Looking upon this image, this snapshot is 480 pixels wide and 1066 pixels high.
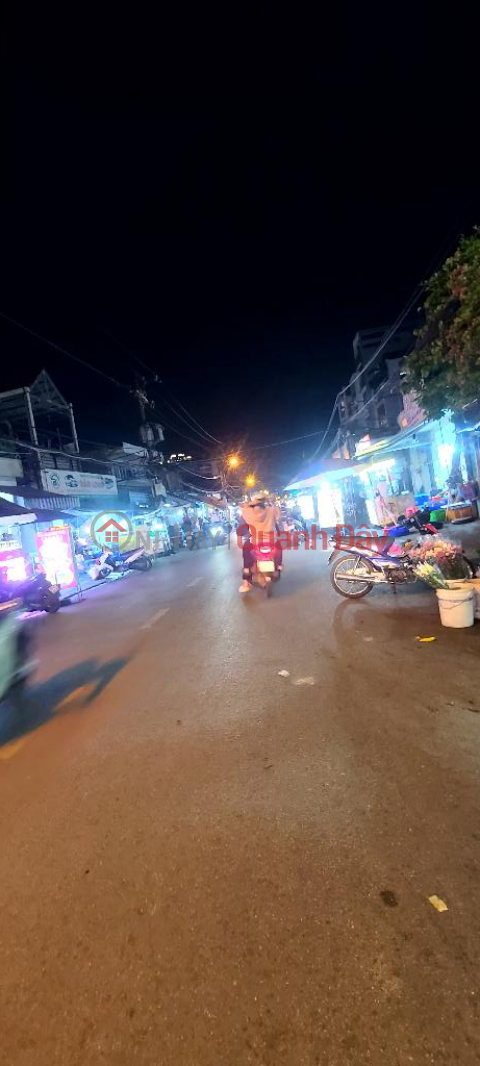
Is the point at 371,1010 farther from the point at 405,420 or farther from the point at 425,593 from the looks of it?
the point at 405,420

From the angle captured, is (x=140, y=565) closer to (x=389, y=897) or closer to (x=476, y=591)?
(x=476, y=591)

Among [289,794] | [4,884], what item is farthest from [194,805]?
[4,884]

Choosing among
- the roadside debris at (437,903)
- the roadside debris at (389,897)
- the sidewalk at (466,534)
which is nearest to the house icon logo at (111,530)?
the sidewalk at (466,534)

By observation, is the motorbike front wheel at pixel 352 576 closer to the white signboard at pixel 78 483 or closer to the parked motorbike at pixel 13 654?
the parked motorbike at pixel 13 654

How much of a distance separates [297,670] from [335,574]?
335 centimetres

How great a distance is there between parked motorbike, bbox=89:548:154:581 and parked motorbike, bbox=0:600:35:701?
490 cm

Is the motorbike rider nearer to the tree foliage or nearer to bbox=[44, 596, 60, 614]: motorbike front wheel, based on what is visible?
the tree foliage

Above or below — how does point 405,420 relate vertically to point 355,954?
above

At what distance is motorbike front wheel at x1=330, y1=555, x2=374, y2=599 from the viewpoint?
7727 millimetres

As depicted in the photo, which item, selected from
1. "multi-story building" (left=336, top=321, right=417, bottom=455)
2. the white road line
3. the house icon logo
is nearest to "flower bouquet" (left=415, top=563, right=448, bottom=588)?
the white road line

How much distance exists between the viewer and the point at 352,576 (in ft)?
25.5

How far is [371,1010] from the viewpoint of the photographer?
1633 millimetres

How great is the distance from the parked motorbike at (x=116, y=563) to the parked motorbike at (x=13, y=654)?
490 centimetres

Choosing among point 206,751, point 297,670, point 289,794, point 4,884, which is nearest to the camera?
point 4,884
